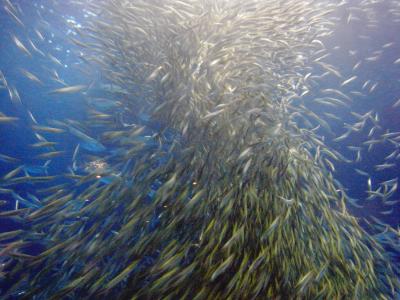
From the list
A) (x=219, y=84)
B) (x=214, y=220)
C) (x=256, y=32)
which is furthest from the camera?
(x=256, y=32)

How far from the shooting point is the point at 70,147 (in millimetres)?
14789

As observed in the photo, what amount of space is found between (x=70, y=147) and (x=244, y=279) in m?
11.9

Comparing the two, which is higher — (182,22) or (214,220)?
(182,22)

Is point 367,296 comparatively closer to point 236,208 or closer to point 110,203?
point 236,208

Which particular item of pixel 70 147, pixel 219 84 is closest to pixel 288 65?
pixel 219 84

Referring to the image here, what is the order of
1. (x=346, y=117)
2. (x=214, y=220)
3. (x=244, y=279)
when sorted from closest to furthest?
(x=244, y=279), (x=214, y=220), (x=346, y=117)

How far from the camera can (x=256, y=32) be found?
629 cm

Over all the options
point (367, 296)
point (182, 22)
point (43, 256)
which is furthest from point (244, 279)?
point (182, 22)

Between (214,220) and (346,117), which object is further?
(346,117)

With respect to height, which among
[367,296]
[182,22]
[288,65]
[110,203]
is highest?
[182,22]

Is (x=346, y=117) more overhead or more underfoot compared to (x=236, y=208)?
more underfoot

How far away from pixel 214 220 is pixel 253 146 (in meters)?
1.09

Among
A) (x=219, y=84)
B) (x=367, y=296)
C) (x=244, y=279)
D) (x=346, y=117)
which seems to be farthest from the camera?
(x=346, y=117)

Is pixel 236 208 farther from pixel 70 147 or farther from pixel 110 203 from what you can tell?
pixel 70 147
